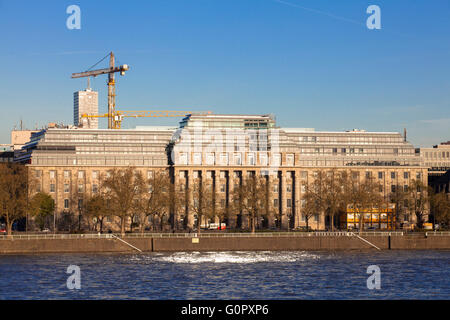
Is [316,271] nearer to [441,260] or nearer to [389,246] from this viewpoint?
[441,260]

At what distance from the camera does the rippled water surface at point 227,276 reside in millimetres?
84188

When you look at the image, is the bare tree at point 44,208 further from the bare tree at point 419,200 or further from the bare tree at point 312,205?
the bare tree at point 419,200

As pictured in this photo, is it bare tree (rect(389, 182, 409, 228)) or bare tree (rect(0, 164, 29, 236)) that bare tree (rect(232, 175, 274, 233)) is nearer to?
bare tree (rect(389, 182, 409, 228))

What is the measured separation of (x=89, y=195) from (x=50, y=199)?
12978 mm

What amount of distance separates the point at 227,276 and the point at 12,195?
7487 cm

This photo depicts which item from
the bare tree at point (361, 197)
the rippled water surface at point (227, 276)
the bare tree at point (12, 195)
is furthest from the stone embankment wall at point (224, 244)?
the bare tree at point (361, 197)

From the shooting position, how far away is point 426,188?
636ft

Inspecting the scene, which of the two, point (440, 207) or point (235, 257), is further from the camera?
point (440, 207)

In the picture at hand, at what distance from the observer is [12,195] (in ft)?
529
